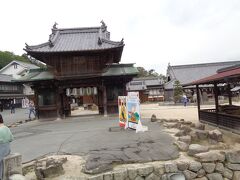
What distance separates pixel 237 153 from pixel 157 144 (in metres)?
2.59

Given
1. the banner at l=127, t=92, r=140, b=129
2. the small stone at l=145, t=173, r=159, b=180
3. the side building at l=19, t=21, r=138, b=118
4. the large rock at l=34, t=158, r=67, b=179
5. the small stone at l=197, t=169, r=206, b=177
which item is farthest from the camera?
the side building at l=19, t=21, r=138, b=118

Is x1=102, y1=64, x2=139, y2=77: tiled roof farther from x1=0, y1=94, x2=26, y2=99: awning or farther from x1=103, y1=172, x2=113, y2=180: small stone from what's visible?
x1=0, y1=94, x2=26, y2=99: awning

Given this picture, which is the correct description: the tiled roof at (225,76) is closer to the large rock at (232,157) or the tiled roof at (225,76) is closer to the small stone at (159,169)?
the large rock at (232,157)

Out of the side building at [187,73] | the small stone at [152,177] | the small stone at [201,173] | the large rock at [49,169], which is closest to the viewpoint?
the large rock at [49,169]

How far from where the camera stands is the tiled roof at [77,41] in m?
18.2

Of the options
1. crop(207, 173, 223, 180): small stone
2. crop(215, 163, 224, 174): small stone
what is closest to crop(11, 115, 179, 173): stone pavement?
crop(207, 173, 223, 180): small stone

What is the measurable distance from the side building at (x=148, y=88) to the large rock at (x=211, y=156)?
39.9 meters

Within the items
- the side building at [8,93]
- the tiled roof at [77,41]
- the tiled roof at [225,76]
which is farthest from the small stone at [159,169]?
the side building at [8,93]

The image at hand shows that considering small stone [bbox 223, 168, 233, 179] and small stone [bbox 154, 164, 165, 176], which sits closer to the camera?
small stone [bbox 154, 164, 165, 176]

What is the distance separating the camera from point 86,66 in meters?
18.5

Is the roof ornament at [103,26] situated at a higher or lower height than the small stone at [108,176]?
higher

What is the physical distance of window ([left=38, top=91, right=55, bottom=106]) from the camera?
18891mm

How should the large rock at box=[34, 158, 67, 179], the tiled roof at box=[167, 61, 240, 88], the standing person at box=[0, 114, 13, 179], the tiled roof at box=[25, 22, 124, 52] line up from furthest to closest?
the tiled roof at box=[167, 61, 240, 88] → the tiled roof at box=[25, 22, 124, 52] → the large rock at box=[34, 158, 67, 179] → the standing person at box=[0, 114, 13, 179]

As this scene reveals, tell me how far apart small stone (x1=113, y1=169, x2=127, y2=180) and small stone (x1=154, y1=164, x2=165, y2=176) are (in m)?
0.93
